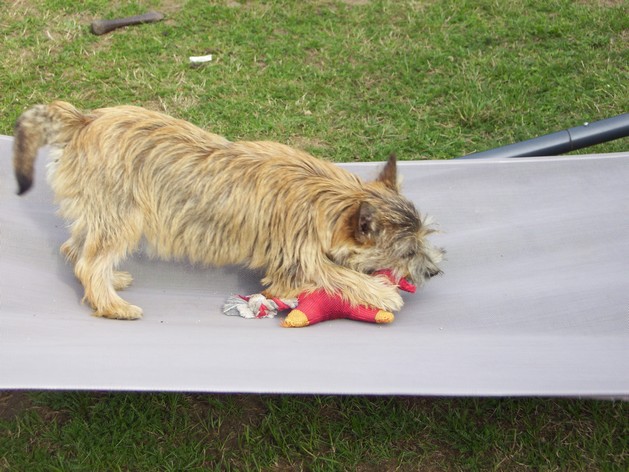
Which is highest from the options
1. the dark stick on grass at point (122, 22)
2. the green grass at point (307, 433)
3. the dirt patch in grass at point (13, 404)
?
the dark stick on grass at point (122, 22)

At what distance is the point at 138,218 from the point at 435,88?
3601 mm

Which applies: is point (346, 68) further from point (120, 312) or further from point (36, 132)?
point (120, 312)

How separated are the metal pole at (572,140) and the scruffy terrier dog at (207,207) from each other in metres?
1.16

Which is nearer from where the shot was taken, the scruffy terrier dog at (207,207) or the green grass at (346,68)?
the scruffy terrier dog at (207,207)

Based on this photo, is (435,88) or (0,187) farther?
(435,88)

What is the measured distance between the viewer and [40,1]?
7.05 m

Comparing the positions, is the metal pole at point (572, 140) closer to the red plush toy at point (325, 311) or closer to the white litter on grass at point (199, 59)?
the red plush toy at point (325, 311)

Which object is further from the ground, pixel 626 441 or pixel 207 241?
pixel 207 241

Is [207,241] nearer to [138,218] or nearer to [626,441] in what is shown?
[138,218]

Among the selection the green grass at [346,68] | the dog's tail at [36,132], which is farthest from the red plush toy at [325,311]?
the green grass at [346,68]

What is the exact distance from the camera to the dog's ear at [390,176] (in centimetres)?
326

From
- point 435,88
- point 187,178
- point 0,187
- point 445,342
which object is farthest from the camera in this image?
point 435,88

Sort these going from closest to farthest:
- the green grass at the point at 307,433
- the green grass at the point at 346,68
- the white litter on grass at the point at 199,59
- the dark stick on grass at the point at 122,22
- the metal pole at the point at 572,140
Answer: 1. the green grass at the point at 307,433
2. the metal pole at the point at 572,140
3. the green grass at the point at 346,68
4. the white litter on grass at the point at 199,59
5. the dark stick on grass at the point at 122,22

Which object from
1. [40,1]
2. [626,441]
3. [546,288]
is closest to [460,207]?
[546,288]
